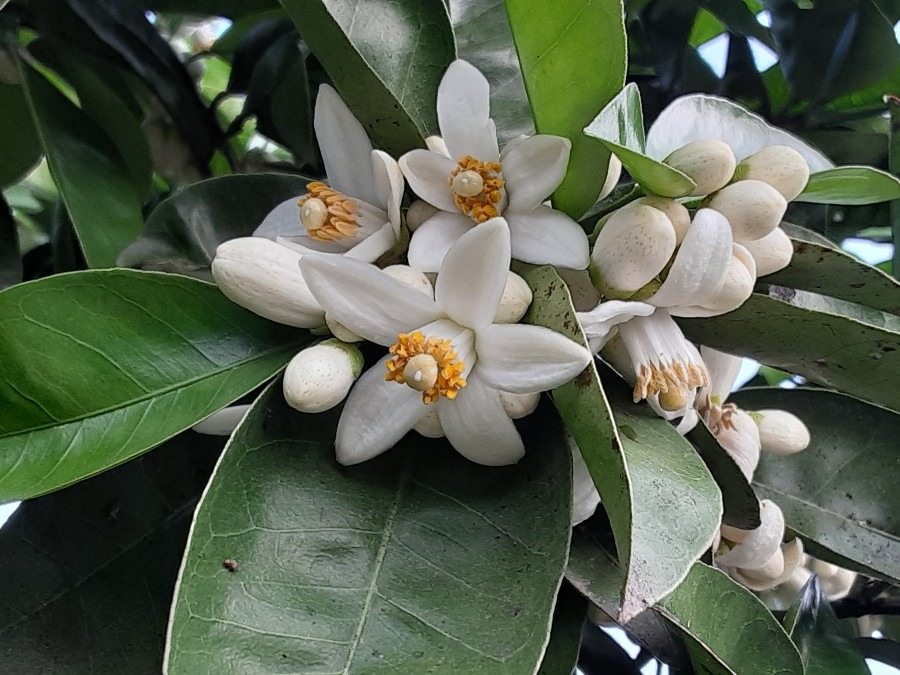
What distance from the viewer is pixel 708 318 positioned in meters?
0.51

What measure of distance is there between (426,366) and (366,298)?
0.16 ft

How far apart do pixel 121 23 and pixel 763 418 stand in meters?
0.61

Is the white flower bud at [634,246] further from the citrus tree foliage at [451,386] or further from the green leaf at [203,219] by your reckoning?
the green leaf at [203,219]

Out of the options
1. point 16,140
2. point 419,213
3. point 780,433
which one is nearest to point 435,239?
point 419,213

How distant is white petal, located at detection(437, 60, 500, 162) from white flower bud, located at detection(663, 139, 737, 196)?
0.35 feet

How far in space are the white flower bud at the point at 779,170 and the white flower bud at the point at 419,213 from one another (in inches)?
6.7

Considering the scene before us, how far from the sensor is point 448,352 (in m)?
0.44

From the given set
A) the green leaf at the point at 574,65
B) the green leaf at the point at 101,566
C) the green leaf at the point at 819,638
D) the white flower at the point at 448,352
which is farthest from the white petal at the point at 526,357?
the green leaf at the point at 819,638

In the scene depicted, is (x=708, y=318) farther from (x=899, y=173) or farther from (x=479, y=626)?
(x=899, y=173)

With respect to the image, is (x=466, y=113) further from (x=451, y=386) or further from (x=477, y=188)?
(x=451, y=386)

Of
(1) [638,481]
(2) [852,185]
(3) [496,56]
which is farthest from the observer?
(3) [496,56]

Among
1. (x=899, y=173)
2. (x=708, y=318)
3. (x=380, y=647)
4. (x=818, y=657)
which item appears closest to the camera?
(x=380, y=647)

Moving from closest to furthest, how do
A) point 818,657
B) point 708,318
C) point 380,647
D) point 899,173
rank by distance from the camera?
point 380,647, point 708,318, point 818,657, point 899,173

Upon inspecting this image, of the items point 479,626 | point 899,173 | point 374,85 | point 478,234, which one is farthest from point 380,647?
point 899,173
